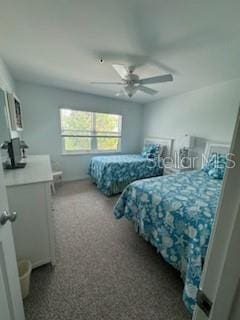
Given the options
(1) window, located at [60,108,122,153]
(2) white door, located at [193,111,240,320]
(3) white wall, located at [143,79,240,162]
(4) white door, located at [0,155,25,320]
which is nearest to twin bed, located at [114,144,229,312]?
(2) white door, located at [193,111,240,320]

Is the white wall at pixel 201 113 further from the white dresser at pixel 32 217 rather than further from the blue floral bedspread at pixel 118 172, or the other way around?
the white dresser at pixel 32 217

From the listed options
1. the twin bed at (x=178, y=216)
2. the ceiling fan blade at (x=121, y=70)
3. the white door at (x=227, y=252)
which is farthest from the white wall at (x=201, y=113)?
the white door at (x=227, y=252)

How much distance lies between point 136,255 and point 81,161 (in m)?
3.02

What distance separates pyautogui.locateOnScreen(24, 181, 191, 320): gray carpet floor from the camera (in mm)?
1257

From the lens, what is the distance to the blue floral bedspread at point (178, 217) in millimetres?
1212

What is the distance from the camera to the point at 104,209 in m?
2.84

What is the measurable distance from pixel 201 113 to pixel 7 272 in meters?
3.88

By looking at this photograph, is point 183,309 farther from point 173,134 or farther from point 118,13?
point 173,134

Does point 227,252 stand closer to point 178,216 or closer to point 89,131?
point 178,216

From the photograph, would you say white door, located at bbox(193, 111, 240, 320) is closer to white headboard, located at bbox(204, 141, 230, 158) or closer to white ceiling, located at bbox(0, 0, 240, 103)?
white ceiling, located at bbox(0, 0, 240, 103)

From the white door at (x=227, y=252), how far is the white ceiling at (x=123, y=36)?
1.51 metres

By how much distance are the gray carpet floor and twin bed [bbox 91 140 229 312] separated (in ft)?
0.72

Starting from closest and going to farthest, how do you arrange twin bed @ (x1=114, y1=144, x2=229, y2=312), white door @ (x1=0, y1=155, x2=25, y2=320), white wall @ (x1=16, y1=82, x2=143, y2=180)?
white door @ (x1=0, y1=155, x2=25, y2=320), twin bed @ (x1=114, y1=144, x2=229, y2=312), white wall @ (x1=16, y1=82, x2=143, y2=180)

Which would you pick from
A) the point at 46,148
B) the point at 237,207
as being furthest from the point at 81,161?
the point at 237,207
